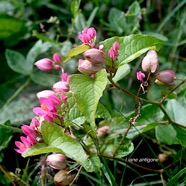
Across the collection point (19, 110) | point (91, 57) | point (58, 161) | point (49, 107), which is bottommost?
point (19, 110)

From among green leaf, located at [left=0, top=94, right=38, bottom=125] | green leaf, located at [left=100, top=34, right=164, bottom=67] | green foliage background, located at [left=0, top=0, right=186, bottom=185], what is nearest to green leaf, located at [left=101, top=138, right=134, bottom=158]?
green foliage background, located at [left=0, top=0, right=186, bottom=185]

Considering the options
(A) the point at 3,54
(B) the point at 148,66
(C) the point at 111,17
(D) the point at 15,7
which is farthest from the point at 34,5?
(B) the point at 148,66

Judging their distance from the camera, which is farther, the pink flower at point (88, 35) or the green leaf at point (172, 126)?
the green leaf at point (172, 126)

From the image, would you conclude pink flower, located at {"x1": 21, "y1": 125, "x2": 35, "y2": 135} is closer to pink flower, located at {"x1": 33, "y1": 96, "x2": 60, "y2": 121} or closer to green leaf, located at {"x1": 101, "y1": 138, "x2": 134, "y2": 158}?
pink flower, located at {"x1": 33, "y1": 96, "x2": 60, "y2": 121}

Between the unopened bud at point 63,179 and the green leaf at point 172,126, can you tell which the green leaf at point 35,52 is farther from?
the unopened bud at point 63,179

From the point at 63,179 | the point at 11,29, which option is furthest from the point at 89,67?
the point at 11,29

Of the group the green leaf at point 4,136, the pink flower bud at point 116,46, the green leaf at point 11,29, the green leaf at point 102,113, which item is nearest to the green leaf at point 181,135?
the green leaf at point 102,113

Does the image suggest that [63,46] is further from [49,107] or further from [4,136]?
[49,107]

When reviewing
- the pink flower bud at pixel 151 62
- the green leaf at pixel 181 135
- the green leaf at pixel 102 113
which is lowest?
the green leaf at pixel 181 135
